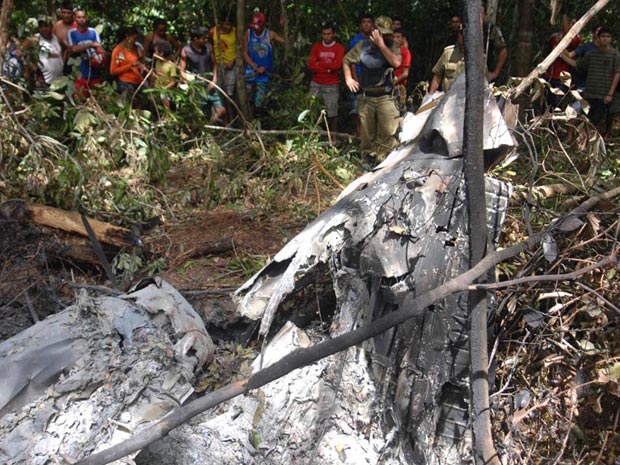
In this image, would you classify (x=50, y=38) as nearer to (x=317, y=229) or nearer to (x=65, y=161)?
(x=65, y=161)

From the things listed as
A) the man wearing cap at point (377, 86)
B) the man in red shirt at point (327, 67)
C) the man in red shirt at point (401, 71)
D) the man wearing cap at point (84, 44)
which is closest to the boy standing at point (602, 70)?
the man in red shirt at point (401, 71)

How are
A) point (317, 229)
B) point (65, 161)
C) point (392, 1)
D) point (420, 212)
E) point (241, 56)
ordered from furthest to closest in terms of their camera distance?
point (392, 1) → point (241, 56) → point (65, 161) → point (317, 229) → point (420, 212)

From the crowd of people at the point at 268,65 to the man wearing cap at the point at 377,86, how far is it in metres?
0.01

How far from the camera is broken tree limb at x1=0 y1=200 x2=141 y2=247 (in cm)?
429

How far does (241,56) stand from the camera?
258 inches

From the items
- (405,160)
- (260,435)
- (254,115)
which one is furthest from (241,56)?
(260,435)

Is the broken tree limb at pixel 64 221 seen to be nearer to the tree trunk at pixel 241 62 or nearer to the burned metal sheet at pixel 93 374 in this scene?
the burned metal sheet at pixel 93 374

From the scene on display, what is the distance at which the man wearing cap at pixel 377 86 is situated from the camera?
627 cm

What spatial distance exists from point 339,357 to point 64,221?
2.85 meters

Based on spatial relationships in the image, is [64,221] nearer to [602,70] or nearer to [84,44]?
[84,44]

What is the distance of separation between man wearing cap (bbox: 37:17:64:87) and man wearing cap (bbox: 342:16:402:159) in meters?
3.37

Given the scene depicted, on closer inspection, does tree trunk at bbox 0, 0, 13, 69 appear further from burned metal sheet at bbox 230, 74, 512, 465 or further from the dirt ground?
burned metal sheet at bbox 230, 74, 512, 465

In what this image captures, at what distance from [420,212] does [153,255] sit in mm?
2814

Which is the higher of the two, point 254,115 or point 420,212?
point 420,212
